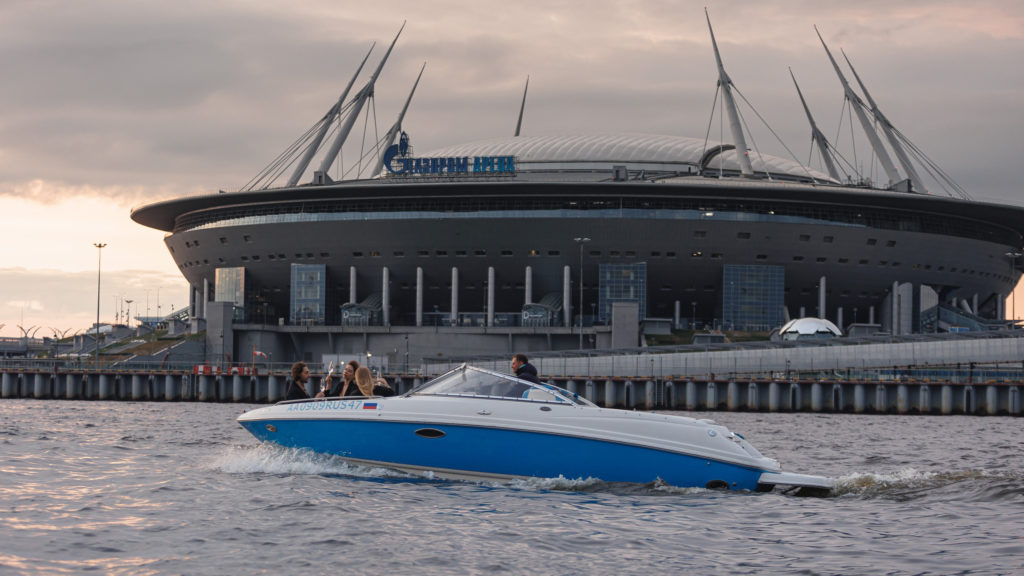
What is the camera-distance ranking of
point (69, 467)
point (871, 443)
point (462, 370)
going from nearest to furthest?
point (462, 370)
point (69, 467)
point (871, 443)

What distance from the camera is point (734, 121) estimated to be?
97688mm

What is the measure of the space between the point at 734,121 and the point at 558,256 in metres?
19.1

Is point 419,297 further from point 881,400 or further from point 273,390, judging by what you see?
point 881,400

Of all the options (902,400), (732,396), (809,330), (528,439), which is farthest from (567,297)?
(528,439)

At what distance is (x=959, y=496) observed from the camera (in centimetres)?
1939

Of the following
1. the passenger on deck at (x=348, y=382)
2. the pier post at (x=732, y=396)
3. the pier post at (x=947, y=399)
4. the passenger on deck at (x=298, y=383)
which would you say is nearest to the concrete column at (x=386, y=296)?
the pier post at (x=732, y=396)

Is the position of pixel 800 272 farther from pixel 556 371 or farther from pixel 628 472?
pixel 628 472

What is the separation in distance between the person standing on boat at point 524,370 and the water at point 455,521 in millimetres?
2127

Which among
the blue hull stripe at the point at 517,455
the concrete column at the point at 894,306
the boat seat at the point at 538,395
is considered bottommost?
the blue hull stripe at the point at 517,455

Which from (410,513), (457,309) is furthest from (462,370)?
(457,309)

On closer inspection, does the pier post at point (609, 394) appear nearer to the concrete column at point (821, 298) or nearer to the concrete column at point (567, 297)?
the concrete column at point (567, 297)

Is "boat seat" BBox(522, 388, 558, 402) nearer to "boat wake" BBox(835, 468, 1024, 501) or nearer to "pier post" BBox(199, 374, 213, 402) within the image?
"boat wake" BBox(835, 468, 1024, 501)

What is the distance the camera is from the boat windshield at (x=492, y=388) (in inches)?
784

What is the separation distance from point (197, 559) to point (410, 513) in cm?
402
